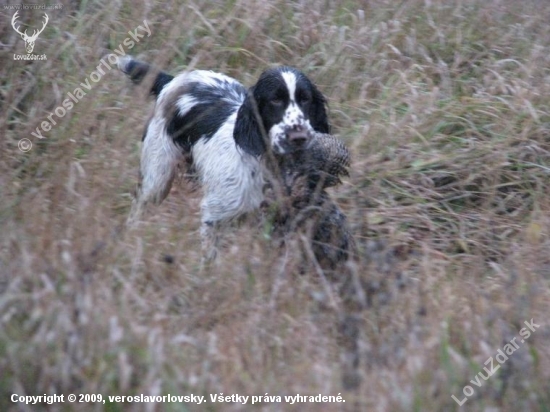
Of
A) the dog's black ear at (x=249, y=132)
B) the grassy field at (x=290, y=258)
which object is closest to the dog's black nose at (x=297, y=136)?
the dog's black ear at (x=249, y=132)

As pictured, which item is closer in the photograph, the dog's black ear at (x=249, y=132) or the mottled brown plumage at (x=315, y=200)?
the mottled brown plumage at (x=315, y=200)

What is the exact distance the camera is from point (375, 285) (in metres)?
3.53

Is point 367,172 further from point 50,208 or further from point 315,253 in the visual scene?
point 50,208

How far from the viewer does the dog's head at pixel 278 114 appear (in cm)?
427

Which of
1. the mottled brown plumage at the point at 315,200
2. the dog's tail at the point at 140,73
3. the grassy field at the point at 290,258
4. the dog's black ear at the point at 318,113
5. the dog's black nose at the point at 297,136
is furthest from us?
the dog's tail at the point at 140,73

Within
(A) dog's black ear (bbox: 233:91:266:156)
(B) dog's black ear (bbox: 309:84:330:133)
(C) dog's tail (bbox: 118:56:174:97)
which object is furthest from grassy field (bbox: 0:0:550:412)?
(B) dog's black ear (bbox: 309:84:330:133)

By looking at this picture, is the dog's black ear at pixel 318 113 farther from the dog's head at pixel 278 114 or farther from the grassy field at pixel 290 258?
the grassy field at pixel 290 258

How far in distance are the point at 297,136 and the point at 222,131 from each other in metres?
0.63

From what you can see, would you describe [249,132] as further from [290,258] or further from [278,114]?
[290,258]

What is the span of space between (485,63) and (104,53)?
239 centimetres

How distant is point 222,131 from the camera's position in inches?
187

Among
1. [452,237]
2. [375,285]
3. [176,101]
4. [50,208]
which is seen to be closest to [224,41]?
[176,101]

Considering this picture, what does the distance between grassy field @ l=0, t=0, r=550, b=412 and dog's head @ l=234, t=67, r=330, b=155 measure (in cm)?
44

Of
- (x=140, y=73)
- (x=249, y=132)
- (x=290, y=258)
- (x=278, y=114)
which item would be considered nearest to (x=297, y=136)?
(x=278, y=114)
